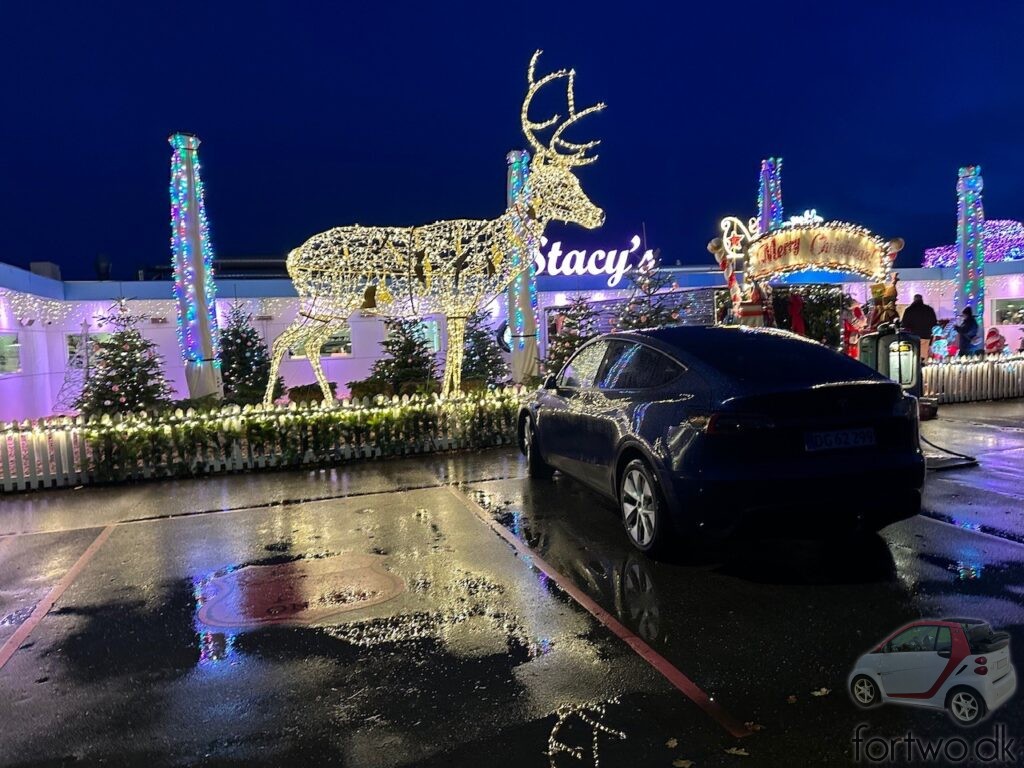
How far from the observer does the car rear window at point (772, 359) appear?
464 cm

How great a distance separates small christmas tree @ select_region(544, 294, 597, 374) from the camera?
12656mm

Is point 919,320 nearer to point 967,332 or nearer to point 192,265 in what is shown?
point 967,332

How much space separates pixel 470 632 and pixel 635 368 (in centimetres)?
245

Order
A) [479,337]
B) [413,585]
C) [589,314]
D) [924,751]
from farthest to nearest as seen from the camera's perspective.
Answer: [479,337], [589,314], [413,585], [924,751]

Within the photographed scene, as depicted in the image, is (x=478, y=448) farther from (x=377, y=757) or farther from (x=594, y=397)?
(x=377, y=757)

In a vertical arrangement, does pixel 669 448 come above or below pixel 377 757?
above

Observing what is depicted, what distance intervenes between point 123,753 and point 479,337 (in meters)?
15.1

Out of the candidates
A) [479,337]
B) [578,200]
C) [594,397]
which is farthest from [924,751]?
[479,337]

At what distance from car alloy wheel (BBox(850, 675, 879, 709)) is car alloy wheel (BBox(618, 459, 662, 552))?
184 centimetres

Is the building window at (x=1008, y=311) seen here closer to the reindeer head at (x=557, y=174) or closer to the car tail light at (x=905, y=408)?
the reindeer head at (x=557, y=174)

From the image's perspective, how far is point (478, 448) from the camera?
10.1 metres

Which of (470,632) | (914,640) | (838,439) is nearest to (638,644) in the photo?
(470,632)

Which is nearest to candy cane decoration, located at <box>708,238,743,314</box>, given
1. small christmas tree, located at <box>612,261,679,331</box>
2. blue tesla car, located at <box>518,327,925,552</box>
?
small christmas tree, located at <box>612,261,679,331</box>
